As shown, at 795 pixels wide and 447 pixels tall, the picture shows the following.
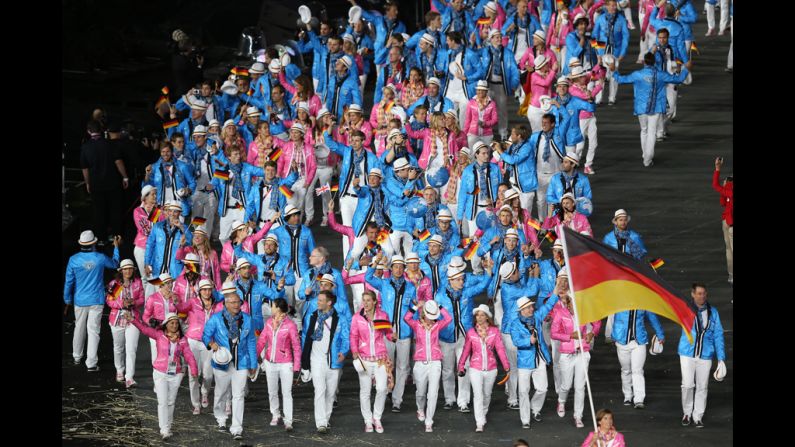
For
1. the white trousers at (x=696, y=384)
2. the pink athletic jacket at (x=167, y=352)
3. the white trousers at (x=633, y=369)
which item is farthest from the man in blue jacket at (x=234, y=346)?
the white trousers at (x=696, y=384)

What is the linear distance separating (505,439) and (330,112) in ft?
28.4

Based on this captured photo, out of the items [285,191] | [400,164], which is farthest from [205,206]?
[400,164]

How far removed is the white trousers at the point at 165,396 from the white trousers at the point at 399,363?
265 cm

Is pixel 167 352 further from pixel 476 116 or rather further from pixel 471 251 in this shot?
pixel 476 116

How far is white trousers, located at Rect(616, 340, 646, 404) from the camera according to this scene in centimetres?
1967

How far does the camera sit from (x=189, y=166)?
79.2ft

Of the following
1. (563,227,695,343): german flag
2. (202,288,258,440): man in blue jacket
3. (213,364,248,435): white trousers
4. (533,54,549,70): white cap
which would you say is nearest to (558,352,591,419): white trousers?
(563,227,695,343): german flag

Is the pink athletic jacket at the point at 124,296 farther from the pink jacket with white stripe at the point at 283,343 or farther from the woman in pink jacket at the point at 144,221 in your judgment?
the pink jacket with white stripe at the point at 283,343

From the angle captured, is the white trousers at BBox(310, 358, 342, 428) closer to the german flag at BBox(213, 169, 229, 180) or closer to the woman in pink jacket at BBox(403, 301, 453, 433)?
the woman in pink jacket at BBox(403, 301, 453, 433)

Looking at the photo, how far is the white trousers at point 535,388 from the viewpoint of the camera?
759 inches

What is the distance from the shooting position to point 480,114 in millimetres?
25109

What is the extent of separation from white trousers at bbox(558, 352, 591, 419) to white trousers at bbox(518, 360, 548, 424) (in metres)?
0.23

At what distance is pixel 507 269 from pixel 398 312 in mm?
1454

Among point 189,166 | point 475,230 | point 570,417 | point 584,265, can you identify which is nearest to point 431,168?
point 475,230
